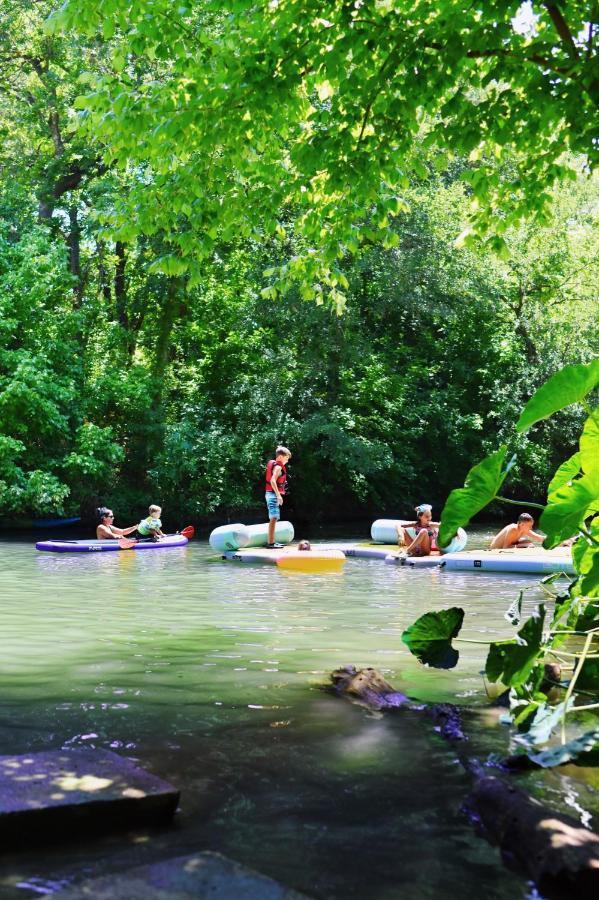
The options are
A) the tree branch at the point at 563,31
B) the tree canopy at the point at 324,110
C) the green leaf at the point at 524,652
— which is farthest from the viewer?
the tree canopy at the point at 324,110

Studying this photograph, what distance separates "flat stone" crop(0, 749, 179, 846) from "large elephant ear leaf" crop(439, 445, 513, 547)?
1802mm

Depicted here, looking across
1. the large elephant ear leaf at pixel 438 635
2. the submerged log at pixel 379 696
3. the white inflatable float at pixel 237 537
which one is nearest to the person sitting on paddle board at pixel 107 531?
the white inflatable float at pixel 237 537

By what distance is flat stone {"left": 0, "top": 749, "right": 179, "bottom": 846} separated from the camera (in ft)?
12.2

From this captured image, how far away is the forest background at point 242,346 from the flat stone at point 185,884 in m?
21.5

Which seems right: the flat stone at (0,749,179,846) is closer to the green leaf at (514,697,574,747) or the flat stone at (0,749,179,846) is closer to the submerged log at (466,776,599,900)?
the submerged log at (466,776,599,900)

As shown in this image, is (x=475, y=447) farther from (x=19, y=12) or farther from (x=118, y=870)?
(x=118, y=870)

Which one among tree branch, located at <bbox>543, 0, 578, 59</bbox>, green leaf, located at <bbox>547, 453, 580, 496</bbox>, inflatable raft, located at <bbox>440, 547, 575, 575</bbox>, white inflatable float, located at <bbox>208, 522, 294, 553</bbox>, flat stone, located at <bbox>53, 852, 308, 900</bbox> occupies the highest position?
tree branch, located at <bbox>543, 0, 578, 59</bbox>

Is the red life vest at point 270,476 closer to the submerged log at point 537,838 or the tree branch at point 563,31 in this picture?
the tree branch at point 563,31

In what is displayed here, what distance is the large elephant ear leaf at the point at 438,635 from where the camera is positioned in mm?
5355

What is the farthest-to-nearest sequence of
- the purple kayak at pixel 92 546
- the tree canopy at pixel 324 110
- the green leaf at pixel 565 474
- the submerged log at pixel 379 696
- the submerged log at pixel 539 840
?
the purple kayak at pixel 92 546 → the tree canopy at pixel 324 110 → the submerged log at pixel 379 696 → the green leaf at pixel 565 474 → the submerged log at pixel 539 840

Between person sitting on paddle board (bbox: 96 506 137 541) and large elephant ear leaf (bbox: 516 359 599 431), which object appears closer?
large elephant ear leaf (bbox: 516 359 599 431)

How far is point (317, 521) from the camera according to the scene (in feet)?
97.7

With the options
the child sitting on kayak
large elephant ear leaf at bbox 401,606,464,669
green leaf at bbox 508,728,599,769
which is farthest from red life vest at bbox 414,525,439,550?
green leaf at bbox 508,728,599,769

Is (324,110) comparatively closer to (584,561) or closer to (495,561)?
(584,561)
